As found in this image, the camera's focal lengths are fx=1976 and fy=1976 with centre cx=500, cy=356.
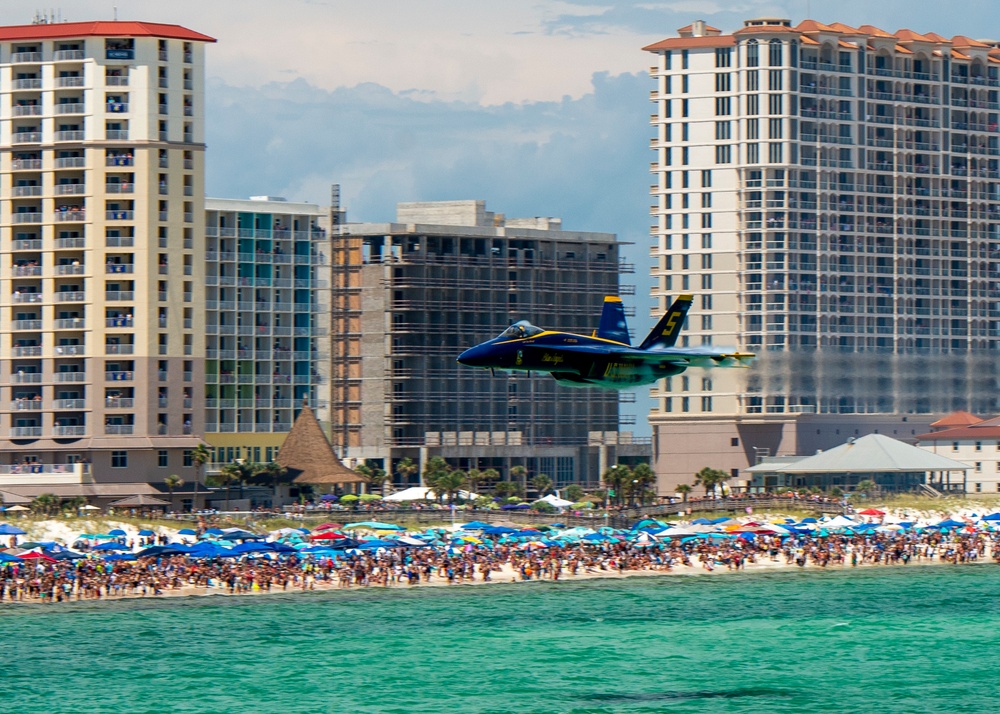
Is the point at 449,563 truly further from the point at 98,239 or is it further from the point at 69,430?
the point at 98,239

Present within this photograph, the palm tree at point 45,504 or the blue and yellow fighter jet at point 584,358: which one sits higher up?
the blue and yellow fighter jet at point 584,358

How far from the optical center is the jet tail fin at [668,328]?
330 feet

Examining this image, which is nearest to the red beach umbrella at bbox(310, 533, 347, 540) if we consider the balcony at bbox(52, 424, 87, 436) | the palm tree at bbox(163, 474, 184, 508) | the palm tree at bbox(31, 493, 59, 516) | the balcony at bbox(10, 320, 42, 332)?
the palm tree at bbox(31, 493, 59, 516)

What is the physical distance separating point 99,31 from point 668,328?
359 feet

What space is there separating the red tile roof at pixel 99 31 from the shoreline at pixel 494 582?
6061 centimetres

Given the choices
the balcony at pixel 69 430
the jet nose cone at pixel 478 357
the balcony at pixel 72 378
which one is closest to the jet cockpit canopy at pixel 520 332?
the jet nose cone at pixel 478 357

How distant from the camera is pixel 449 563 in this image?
163000 mm

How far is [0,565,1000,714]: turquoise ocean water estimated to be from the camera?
125 meters

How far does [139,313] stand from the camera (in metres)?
194

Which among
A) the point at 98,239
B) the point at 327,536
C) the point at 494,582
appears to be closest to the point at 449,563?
the point at 494,582

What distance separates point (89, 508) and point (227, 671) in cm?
4376

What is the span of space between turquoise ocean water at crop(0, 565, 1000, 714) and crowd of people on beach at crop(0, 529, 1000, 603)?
6.37ft

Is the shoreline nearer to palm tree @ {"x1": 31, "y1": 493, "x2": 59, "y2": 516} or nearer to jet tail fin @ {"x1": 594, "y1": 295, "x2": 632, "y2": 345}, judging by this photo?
palm tree @ {"x1": 31, "y1": 493, "x2": 59, "y2": 516}

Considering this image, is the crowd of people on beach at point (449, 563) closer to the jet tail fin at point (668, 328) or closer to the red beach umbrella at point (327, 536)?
the red beach umbrella at point (327, 536)
